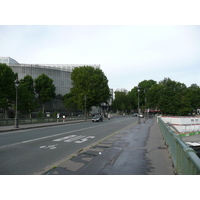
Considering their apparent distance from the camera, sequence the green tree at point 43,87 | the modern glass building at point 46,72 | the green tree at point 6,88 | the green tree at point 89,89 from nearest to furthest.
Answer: the green tree at point 6,88 → the green tree at point 89,89 → the green tree at point 43,87 → the modern glass building at point 46,72

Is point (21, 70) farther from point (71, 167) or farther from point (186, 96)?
point (71, 167)

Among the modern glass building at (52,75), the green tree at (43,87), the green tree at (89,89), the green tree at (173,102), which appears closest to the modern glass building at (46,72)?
the modern glass building at (52,75)

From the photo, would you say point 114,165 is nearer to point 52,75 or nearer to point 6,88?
point 6,88

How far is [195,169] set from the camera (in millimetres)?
3381

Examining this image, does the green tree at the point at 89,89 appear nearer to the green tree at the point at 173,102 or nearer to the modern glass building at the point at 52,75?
the modern glass building at the point at 52,75

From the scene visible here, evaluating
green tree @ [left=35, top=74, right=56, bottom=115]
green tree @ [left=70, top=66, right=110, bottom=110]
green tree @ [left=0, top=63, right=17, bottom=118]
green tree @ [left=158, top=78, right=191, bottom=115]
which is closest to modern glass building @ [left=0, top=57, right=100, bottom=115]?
green tree @ [left=35, top=74, right=56, bottom=115]

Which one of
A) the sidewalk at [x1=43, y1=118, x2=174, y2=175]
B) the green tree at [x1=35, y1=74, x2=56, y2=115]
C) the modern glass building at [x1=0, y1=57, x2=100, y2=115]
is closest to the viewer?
the sidewalk at [x1=43, y1=118, x2=174, y2=175]

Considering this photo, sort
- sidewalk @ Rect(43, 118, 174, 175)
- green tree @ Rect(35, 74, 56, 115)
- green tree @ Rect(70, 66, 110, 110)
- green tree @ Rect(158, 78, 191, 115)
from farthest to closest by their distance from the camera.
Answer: green tree @ Rect(158, 78, 191, 115), green tree @ Rect(35, 74, 56, 115), green tree @ Rect(70, 66, 110, 110), sidewalk @ Rect(43, 118, 174, 175)

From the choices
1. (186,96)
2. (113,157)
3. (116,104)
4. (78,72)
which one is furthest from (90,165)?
(116,104)

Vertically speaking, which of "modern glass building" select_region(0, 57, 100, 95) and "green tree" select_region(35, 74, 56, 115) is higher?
"modern glass building" select_region(0, 57, 100, 95)

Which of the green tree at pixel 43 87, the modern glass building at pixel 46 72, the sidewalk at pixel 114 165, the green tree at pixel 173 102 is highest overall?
the modern glass building at pixel 46 72

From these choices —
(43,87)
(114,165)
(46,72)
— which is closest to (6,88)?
(43,87)

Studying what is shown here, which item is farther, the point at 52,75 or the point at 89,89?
the point at 52,75

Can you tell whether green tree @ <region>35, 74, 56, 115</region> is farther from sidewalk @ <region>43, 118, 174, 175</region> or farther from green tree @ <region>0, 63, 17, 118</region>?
sidewalk @ <region>43, 118, 174, 175</region>
